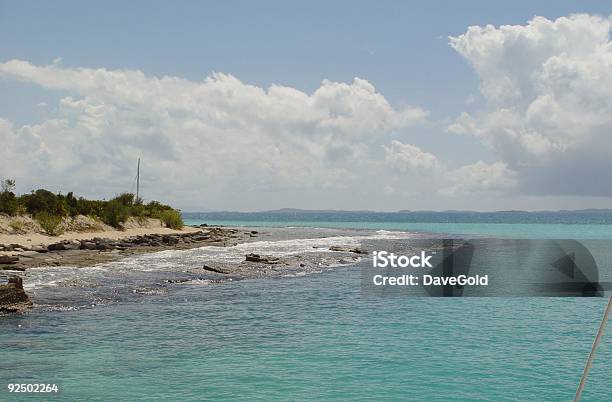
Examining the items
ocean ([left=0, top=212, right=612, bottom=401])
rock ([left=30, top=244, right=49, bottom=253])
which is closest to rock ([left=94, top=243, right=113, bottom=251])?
rock ([left=30, top=244, right=49, bottom=253])

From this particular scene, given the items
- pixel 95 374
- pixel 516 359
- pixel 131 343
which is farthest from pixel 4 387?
pixel 516 359

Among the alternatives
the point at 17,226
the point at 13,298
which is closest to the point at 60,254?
the point at 17,226

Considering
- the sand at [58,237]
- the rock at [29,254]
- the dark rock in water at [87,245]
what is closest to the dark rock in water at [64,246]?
the dark rock in water at [87,245]

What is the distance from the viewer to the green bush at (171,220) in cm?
8856

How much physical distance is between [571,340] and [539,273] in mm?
24562

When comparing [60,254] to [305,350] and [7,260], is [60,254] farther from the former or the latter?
[305,350]

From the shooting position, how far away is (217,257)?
160 ft

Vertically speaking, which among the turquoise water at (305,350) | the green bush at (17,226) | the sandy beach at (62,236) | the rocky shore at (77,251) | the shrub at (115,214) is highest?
the shrub at (115,214)

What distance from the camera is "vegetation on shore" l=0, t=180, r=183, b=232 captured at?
57147 millimetres

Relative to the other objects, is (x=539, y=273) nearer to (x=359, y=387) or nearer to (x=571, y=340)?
(x=571, y=340)

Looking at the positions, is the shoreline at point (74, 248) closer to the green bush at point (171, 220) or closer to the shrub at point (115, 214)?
the shrub at point (115, 214)

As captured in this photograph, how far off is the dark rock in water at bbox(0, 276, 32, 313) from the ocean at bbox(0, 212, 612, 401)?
66 cm

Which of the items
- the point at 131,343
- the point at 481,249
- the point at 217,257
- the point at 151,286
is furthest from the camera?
the point at 481,249

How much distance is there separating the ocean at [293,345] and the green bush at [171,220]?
58882mm
